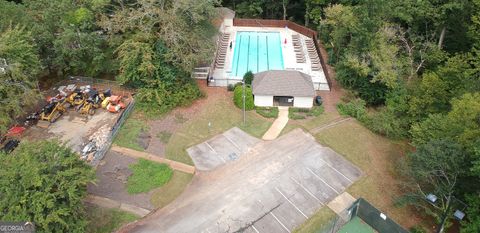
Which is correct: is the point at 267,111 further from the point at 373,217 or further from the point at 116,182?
the point at 116,182

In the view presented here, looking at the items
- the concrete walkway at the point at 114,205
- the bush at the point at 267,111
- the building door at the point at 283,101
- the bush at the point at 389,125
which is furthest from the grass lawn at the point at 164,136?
the bush at the point at 389,125

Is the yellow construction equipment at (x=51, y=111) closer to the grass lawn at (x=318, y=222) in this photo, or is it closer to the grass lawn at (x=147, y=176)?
the grass lawn at (x=147, y=176)

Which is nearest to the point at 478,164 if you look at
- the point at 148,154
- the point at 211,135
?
the point at 211,135

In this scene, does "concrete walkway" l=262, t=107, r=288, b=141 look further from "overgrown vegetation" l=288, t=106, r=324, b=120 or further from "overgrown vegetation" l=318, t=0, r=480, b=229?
"overgrown vegetation" l=318, t=0, r=480, b=229

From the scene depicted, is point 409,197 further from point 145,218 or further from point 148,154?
point 148,154

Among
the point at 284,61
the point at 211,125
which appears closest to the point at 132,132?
the point at 211,125

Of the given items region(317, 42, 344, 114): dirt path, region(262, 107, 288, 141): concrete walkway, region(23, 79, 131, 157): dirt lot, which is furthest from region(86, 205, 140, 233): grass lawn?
region(317, 42, 344, 114): dirt path
